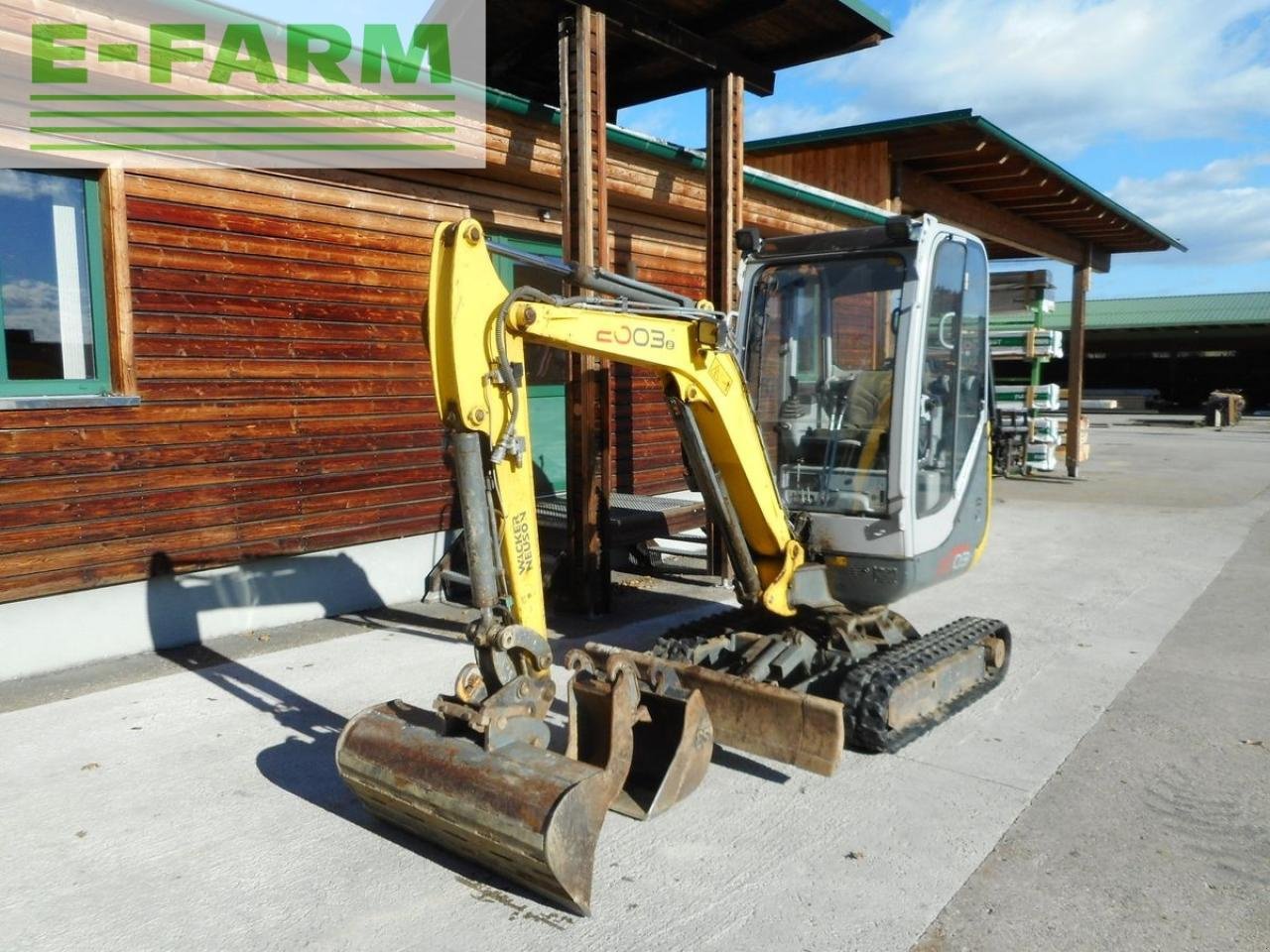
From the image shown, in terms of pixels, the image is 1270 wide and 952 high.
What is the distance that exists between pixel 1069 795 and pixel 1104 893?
792mm

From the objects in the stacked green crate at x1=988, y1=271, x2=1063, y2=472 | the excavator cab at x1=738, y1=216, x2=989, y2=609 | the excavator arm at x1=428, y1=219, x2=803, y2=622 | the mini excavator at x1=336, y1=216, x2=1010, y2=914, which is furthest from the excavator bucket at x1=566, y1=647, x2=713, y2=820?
the stacked green crate at x1=988, y1=271, x2=1063, y2=472

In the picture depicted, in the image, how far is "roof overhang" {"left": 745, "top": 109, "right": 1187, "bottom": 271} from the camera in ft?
36.5

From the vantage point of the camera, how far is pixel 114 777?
424 centimetres

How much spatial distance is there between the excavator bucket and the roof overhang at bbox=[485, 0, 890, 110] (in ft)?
15.7

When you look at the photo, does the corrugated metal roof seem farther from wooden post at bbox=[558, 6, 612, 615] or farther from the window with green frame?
the window with green frame

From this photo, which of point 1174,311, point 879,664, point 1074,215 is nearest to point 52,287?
point 879,664

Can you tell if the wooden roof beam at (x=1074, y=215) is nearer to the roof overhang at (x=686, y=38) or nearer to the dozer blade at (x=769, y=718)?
the roof overhang at (x=686, y=38)

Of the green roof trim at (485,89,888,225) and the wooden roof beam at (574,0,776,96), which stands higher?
the wooden roof beam at (574,0,776,96)

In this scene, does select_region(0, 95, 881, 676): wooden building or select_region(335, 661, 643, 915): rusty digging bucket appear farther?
select_region(0, 95, 881, 676): wooden building

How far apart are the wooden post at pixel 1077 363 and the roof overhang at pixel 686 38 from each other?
9.44m

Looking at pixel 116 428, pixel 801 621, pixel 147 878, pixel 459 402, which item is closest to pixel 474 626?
pixel 459 402

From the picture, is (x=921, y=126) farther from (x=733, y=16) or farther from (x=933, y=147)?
(x=733, y=16)

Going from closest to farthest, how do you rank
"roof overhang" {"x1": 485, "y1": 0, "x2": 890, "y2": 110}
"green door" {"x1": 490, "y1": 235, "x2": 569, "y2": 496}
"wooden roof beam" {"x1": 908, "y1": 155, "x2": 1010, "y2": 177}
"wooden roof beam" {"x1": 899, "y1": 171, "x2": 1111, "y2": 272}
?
"roof overhang" {"x1": 485, "y1": 0, "x2": 890, "y2": 110}
"green door" {"x1": 490, "y1": 235, "x2": 569, "y2": 496}
"wooden roof beam" {"x1": 908, "y1": 155, "x2": 1010, "y2": 177}
"wooden roof beam" {"x1": 899, "y1": 171, "x2": 1111, "y2": 272}

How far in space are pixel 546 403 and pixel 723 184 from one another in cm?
244
